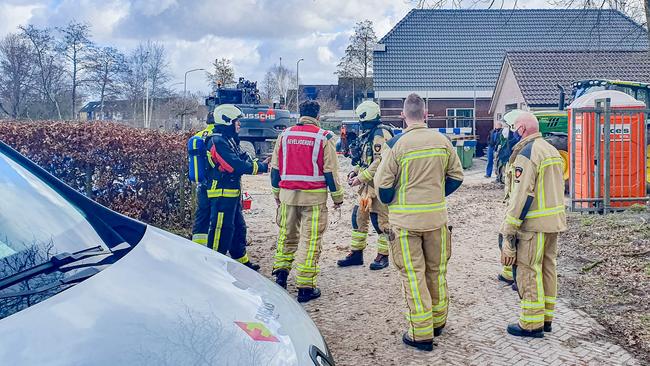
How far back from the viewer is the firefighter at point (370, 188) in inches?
270

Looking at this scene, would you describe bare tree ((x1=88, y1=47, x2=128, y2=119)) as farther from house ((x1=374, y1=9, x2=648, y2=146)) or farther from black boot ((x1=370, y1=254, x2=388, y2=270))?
black boot ((x1=370, y1=254, x2=388, y2=270))

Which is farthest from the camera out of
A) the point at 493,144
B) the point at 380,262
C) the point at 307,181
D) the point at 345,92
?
the point at 345,92

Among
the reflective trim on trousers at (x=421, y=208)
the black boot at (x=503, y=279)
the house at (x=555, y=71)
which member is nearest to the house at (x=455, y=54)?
the house at (x=555, y=71)

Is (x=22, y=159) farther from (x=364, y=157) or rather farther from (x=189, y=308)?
(x=364, y=157)

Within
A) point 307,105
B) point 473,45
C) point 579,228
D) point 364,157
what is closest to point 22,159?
point 307,105

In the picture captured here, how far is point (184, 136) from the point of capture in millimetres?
9109

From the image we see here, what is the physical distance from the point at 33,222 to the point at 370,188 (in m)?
4.72

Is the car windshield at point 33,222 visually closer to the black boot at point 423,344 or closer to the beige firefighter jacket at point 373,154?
the black boot at point 423,344

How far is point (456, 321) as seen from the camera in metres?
5.24

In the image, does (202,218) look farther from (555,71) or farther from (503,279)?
(555,71)

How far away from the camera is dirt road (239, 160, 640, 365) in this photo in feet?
Result: 14.6

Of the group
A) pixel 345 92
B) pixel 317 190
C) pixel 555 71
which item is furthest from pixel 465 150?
pixel 345 92

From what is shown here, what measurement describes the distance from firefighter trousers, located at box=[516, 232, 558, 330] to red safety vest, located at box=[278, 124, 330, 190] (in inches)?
81.8

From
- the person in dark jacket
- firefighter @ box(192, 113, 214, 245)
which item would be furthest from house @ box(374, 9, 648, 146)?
firefighter @ box(192, 113, 214, 245)
